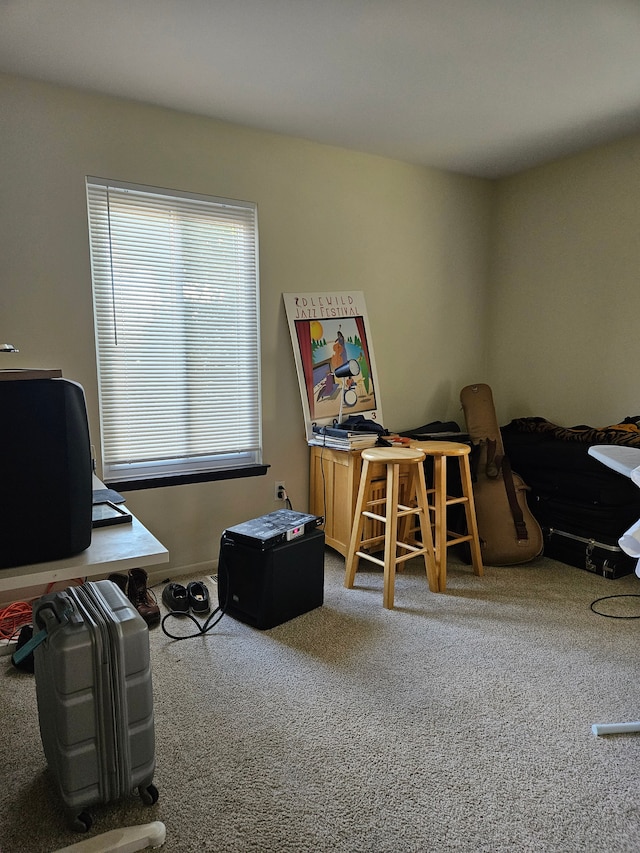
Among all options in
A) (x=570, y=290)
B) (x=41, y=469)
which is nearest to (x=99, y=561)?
(x=41, y=469)

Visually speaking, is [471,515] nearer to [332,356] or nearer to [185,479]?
[332,356]

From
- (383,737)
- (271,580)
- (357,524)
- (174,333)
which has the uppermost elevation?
(174,333)

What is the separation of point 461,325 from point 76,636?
3386mm

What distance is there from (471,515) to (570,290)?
68.0 inches

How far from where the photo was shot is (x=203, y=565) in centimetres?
311

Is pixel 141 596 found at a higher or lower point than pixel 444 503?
lower

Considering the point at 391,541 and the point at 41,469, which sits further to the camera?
the point at 391,541

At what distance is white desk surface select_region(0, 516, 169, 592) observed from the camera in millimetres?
1139

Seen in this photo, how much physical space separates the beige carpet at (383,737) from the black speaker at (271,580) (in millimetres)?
70

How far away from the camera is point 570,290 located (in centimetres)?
362

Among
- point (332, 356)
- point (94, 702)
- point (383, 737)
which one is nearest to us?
point (94, 702)

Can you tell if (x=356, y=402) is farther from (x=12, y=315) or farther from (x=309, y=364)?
(x=12, y=315)

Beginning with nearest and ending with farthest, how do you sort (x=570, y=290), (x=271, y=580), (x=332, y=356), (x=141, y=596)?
1. (x=271, y=580)
2. (x=141, y=596)
3. (x=332, y=356)
4. (x=570, y=290)

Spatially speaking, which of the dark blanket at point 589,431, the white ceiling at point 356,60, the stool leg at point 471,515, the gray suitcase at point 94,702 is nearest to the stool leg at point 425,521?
the stool leg at point 471,515
